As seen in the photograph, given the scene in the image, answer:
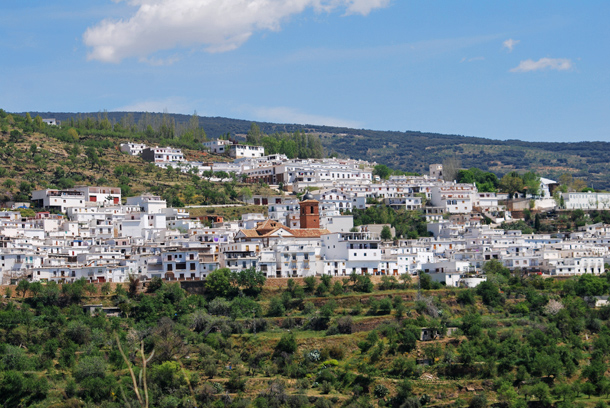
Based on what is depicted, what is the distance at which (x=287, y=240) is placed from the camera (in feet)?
185

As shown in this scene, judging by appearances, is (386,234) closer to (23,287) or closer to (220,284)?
(220,284)

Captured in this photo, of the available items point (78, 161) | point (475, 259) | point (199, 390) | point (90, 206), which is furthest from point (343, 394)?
point (78, 161)

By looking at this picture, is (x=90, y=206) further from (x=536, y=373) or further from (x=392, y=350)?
(x=536, y=373)

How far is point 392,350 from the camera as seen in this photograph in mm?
44062

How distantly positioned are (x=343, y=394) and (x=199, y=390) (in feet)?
21.8

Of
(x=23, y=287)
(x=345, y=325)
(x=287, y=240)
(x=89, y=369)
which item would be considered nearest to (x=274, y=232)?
(x=287, y=240)

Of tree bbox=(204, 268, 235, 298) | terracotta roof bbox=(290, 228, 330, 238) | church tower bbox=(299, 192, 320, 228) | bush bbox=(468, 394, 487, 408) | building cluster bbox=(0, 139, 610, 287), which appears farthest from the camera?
church tower bbox=(299, 192, 320, 228)

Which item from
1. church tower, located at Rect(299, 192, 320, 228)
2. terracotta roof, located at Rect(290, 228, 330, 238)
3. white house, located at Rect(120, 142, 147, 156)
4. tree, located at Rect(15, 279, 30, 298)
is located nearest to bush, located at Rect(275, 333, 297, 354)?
terracotta roof, located at Rect(290, 228, 330, 238)

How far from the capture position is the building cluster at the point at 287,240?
5169 cm

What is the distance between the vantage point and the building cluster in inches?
2035

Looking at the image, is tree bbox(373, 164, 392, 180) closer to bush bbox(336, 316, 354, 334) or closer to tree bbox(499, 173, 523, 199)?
tree bbox(499, 173, 523, 199)

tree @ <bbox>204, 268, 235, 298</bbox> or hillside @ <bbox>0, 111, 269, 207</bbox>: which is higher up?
hillside @ <bbox>0, 111, 269, 207</bbox>

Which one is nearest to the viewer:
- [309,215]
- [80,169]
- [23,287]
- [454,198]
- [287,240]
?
[23,287]

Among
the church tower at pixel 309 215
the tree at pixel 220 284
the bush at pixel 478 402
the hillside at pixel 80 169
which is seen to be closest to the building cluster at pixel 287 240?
the church tower at pixel 309 215
